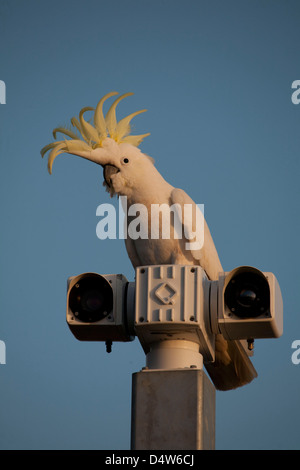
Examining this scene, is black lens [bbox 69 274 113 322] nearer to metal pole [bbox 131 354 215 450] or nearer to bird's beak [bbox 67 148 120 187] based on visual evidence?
metal pole [bbox 131 354 215 450]

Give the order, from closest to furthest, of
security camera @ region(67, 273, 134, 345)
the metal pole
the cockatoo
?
the metal pole
security camera @ region(67, 273, 134, 345)
the cockatoo

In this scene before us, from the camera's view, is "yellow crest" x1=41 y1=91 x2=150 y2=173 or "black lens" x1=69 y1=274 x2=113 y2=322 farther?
"yellow crest" x1=41 y1=91 x2=150 y2=173

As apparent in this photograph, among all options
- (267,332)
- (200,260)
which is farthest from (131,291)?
(200,260)

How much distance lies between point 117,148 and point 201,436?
3.67m

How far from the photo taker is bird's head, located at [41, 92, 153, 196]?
6.84 metres

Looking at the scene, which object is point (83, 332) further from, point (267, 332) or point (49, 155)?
point (49, 155)

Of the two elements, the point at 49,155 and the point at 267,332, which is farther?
the point at 49,155

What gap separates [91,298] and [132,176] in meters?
2.67

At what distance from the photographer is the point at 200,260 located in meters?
6.94

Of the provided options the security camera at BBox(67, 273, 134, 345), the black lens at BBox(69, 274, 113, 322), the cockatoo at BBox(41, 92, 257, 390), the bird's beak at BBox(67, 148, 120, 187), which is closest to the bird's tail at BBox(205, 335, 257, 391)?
the cockatoo at BBox(41, 92, 257, 390)

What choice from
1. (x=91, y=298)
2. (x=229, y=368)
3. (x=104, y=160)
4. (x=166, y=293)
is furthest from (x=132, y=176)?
(x=166, y=293)

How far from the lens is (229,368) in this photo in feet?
19.5

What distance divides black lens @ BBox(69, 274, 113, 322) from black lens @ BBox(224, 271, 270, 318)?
759 mm
